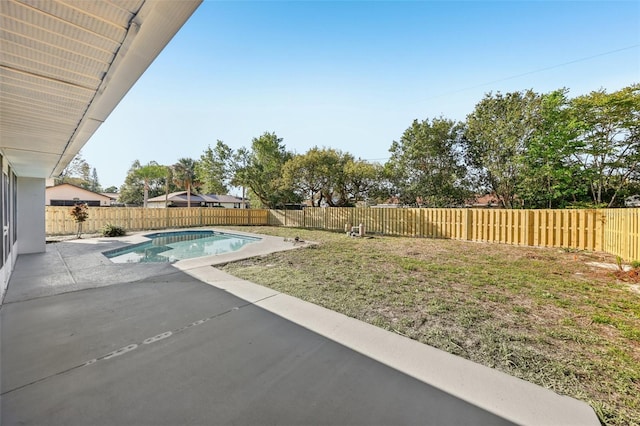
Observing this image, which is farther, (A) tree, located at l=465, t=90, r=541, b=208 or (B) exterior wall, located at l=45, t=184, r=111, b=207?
(B) exterior wall, located at l=45, t=184, r=111, b=207

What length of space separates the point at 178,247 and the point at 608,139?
62.7 ft

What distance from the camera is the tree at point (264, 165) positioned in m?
19.4

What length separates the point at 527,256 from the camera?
7.27 meters

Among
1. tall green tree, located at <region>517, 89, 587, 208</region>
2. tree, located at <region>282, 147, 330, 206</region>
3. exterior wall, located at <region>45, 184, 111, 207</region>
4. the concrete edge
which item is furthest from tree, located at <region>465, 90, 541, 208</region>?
exterior wall, located at <region>45, 184, 111, 207</region>

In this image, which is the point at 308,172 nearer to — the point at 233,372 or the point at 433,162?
the point at 433,162

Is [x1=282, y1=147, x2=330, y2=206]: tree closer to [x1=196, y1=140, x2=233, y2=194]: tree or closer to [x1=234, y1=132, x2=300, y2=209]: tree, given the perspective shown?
[x1=234, y1=132, x2=300, y2=209]: tree

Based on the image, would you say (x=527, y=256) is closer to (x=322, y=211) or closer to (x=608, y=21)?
(x=608, y=21)

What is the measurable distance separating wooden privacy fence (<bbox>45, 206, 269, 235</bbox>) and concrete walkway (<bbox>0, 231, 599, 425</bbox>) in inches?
470

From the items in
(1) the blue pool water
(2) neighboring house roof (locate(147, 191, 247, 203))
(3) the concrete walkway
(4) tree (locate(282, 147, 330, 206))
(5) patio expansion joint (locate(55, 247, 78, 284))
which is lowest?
(1) the blue pool water

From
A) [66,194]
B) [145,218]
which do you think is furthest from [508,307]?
[66,194]

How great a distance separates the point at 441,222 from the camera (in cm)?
1162

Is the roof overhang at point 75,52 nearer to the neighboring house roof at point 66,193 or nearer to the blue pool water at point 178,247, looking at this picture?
the blue pool water at point 178,247

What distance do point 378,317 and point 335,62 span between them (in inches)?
363

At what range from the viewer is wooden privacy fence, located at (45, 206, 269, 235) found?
12.0 m
